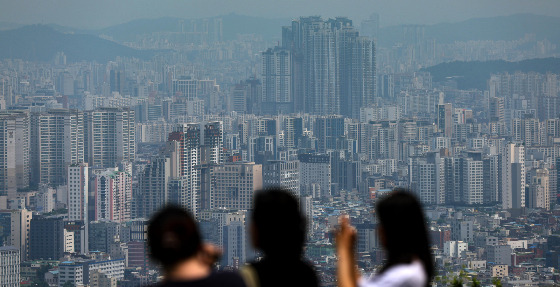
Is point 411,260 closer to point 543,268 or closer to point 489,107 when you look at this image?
point 543,268

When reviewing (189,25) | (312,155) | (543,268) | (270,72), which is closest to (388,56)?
(270,72)

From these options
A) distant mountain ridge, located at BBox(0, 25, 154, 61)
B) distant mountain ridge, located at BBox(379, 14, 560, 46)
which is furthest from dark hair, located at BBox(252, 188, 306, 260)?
distant mountain ridge, located at BBox(0, 25, 154, 61)

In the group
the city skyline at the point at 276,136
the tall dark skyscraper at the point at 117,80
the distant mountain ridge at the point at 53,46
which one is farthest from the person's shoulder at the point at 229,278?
the tall dark skyscraper at the point at 117,80

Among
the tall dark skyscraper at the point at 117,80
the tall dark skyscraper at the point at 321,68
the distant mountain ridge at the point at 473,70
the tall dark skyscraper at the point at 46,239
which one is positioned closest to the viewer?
the tall dark skyscraper at the point at 46,239

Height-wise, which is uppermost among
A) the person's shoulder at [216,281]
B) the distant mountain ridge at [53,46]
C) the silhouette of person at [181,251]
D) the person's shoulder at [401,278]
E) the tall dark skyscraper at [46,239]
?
the distant mountain ridge at [53,46]

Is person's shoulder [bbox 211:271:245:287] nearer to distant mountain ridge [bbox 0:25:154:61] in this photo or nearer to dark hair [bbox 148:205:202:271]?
dark hair [bbox 148:205:202:271]

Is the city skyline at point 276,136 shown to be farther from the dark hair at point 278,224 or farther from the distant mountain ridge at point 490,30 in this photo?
the dark hair at point 278,224

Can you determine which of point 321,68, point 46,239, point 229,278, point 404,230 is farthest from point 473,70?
point 229,278
